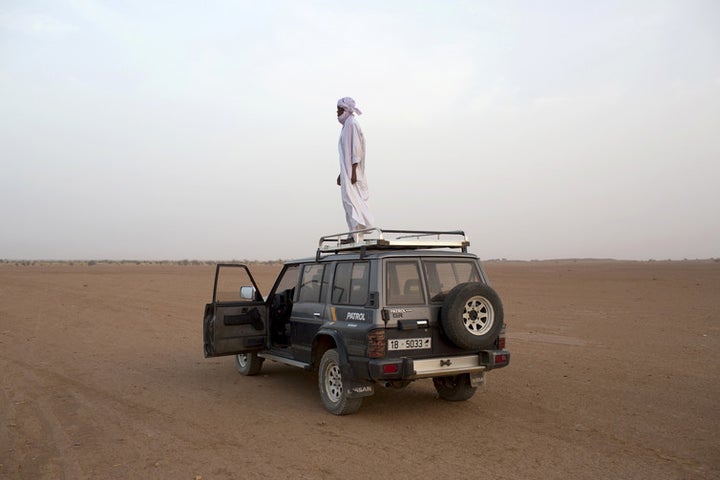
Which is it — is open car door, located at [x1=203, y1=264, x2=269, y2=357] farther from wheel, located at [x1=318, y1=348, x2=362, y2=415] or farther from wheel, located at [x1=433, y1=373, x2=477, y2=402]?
wheel, located at [x1=433, y1=373, x2=477, y2=402]

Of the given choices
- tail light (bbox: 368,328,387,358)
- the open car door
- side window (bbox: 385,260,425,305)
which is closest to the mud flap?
tail light (bbox: 368,328,387,358)

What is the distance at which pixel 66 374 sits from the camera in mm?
9438

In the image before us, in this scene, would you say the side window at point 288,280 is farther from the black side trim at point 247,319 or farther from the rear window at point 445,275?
the rear window at point 445,275

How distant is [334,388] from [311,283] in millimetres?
1574

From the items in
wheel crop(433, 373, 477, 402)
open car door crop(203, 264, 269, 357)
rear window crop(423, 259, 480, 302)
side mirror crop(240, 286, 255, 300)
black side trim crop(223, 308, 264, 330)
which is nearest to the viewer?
rear window crop(423, 259, 480, 302)

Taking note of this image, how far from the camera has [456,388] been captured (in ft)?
24.8

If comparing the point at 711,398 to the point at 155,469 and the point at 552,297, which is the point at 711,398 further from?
the point at 552,297

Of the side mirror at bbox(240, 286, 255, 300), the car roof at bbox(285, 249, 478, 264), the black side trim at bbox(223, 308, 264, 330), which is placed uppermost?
the car roof at bbox(285, 249, 478, 264)

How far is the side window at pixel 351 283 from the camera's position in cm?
686

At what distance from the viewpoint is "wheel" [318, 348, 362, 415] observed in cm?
690

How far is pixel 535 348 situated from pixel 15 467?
29.5 ft

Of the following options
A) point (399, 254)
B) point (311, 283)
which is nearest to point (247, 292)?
point (311, 283)

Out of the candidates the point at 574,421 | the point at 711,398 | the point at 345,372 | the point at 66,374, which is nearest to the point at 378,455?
the point at 345,372

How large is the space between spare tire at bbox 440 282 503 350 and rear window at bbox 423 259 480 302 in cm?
24
